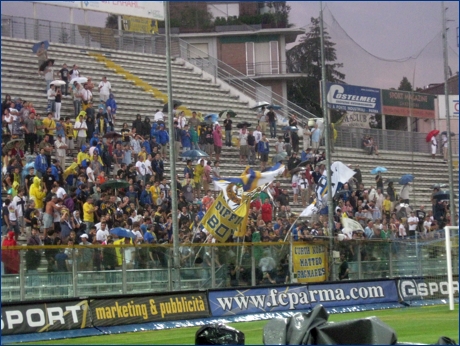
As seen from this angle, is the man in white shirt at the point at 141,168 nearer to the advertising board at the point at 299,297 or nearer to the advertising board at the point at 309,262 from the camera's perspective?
the advertising board at the point at 309,262

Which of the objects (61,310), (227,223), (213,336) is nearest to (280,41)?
(227,223)

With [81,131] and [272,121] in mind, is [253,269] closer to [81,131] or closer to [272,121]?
[81,131]

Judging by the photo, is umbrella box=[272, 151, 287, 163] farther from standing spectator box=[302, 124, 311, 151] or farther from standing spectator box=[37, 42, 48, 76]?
standing spectator box=[37, 42, 48, 76]

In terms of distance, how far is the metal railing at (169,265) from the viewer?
1786cm

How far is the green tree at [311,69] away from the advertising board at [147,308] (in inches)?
491

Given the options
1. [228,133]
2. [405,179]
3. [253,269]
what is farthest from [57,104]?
[405,179]

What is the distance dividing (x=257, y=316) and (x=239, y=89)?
1678cm

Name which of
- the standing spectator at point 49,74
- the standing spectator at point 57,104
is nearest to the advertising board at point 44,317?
the standing spectator at point 57,104

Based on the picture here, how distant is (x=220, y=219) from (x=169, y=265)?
6.90ft

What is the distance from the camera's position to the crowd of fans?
66.3ft

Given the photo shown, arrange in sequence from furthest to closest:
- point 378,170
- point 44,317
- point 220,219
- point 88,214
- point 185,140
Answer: point 378,170, point 185,140, point 220,219, point 88,214, point 44,317

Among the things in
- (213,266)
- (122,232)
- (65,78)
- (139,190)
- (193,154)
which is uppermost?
(65,78)

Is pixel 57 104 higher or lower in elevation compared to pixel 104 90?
lower

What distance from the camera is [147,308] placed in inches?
742
